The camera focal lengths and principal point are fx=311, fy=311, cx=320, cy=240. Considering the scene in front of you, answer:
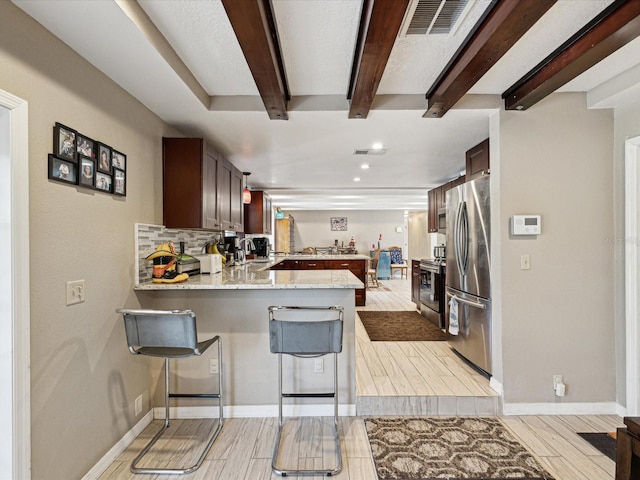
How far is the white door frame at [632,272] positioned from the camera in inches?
88.2

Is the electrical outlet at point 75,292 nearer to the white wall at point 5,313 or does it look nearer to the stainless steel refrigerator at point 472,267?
the white wall at point 5,313

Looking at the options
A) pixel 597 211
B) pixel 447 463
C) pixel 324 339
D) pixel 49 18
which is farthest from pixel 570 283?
pixel 49 18

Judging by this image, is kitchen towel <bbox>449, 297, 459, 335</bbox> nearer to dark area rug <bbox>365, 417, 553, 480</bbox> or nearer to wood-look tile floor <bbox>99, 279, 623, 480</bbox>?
wood-look tile floor <bbox>99, 279, 623, 480</bbox>

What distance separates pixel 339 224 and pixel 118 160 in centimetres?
915

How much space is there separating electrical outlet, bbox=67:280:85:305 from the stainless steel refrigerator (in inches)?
113

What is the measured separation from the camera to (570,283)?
2.38 m

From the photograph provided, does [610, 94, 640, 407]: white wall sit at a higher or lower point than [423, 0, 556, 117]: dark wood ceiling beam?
lower

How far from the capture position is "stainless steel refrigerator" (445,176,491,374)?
2.64m

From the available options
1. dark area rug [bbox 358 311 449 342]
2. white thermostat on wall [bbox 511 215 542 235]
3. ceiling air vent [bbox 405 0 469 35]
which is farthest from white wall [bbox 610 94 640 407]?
ceiling air vent [bbox 405 0 469 35]

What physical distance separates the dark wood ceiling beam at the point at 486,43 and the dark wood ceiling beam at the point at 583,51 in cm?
44

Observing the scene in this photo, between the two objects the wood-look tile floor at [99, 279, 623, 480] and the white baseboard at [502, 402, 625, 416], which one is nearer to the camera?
the wood-look tile floor at [99, 279, 623, 480]

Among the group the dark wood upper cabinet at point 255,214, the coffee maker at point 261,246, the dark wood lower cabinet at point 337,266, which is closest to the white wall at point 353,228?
the coffee maker at point 261,246

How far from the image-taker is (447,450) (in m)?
2.01

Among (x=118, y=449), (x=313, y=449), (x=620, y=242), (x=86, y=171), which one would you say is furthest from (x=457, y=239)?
(x=118, y=449)
